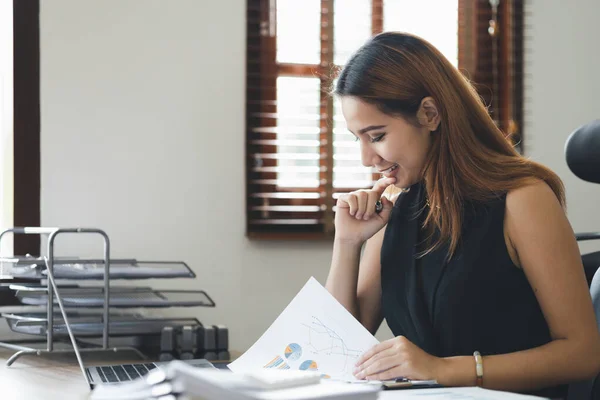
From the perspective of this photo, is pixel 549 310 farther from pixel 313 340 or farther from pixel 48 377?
pixel 48 377

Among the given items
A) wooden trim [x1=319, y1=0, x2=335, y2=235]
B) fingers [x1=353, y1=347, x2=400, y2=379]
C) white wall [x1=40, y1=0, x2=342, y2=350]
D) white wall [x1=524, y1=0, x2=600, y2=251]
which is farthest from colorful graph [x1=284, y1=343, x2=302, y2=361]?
white wall [x1=524, y1=0, x2=600, y2=251]

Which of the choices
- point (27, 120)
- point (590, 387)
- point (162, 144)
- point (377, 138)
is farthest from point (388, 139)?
point (27, 120)

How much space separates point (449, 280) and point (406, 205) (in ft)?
0.70

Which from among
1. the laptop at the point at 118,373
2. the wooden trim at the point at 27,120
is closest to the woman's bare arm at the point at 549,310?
the laptop at the point at 118,373

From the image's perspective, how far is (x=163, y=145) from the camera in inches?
85.6

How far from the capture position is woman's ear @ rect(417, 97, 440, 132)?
134 centimetres

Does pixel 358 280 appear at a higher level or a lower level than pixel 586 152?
lower

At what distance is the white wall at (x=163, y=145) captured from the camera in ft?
6.87

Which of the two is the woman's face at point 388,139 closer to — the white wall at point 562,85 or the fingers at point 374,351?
the fingers at point 374,351

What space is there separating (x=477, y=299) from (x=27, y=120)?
133 centimetres

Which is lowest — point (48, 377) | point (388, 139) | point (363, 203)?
point (48, 377)

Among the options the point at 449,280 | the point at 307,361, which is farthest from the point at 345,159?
the point at 307,361

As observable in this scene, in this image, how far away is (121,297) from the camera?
1.82m

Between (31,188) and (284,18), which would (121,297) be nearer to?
(31,188)
